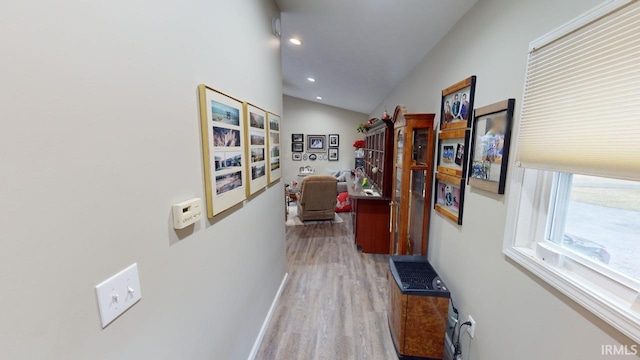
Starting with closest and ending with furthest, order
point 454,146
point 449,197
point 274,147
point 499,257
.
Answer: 1. point 499,257
2. point 454,146
3. point 449,197
4. point 274,147

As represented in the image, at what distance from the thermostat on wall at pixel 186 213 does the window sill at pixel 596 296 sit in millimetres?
1467

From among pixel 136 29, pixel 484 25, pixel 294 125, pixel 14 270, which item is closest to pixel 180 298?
pixel 14 270

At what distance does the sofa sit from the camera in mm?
4422

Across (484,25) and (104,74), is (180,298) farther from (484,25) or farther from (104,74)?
(484,25)

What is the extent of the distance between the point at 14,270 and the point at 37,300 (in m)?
0.08

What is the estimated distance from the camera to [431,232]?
7.29ft

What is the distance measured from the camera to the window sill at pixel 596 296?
0.72 meters

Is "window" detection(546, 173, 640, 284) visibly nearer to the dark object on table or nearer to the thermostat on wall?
the dark object on table

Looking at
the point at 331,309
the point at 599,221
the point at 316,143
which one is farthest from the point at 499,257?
the point at 316,143

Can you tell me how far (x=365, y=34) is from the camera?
7.40ft

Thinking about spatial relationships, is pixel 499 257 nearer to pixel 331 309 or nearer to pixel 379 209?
pixel 331 309

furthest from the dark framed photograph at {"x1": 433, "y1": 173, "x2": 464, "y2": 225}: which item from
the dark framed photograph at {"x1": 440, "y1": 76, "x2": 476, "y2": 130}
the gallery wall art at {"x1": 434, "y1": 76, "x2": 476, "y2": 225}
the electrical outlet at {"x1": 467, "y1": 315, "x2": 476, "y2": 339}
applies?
the electrical outlet at {"x1": 467, "y1": 315, "x2": 476, "y2": 339}

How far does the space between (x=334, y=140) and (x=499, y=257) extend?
669cm

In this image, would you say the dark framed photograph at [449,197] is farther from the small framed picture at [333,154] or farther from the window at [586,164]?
the small framed picture at [333,154]
